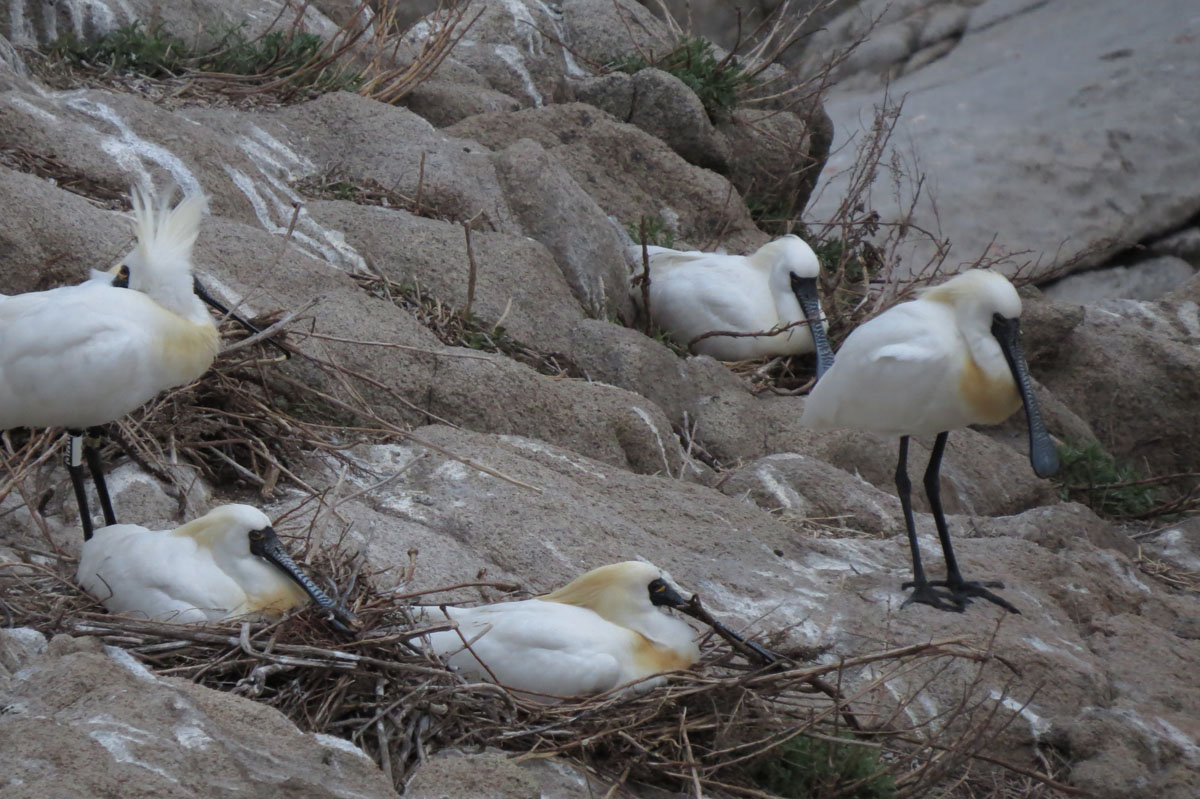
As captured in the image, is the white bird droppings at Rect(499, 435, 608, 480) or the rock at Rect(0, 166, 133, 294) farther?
the white bird droppings at Rect(499, 435, 608, 480)

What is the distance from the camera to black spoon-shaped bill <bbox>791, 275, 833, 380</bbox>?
30.1 ft

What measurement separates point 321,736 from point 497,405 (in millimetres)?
3399

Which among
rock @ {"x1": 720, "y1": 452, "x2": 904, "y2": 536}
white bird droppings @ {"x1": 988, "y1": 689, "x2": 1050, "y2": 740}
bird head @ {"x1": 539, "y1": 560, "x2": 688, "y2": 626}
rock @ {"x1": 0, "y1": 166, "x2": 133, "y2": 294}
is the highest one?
rock @ {"x1": 0, "y1": 166, "x2": 133, "y2": 294}

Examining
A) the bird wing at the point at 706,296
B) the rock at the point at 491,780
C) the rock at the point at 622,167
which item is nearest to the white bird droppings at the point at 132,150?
the rock at the point at 622,167

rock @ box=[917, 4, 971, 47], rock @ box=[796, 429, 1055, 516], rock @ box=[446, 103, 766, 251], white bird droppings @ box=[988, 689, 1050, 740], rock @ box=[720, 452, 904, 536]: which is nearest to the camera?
white bird droppings @ box=[988, 689, 1050, 740]

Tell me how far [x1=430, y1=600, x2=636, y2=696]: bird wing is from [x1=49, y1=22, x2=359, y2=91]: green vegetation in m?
6.04

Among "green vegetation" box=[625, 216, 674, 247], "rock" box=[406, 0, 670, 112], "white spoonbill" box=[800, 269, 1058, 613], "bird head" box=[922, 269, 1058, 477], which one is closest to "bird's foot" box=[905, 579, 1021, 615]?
"white spoonbill" box=[800, 269, 1058, 613]

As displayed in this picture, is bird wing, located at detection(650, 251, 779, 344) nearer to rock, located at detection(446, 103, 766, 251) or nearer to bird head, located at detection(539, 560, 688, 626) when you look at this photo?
rock, located at detection(446, 103, 766, 251)

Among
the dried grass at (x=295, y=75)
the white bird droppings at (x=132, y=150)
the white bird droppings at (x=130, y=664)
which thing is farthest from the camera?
the dried grass at (x=295, y=75)

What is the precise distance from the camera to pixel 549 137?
37.0ft

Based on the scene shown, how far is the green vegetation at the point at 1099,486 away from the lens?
962cm

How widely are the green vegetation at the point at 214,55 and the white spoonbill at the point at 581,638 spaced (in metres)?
5.87

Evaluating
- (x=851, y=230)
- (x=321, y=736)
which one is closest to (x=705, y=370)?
(x=851, y=230)

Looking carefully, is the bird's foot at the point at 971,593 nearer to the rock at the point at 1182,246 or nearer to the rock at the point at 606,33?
the rock at the point at 606,33
